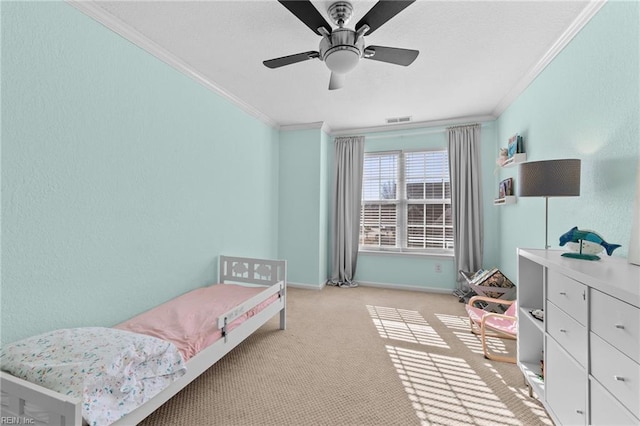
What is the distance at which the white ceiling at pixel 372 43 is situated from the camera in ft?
5.91

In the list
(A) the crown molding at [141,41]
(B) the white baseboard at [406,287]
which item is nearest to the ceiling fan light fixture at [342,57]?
(A) the crown molding at [141,41]

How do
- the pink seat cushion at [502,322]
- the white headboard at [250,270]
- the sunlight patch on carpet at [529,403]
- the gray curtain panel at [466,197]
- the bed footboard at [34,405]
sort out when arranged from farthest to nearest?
the gray curtain panel at [466,197]
the white headboard at [250,270]
the pink seat cushion at [502,322]
the sunlight patch on carpet at [529,403]
the bed footboard at [34,405]

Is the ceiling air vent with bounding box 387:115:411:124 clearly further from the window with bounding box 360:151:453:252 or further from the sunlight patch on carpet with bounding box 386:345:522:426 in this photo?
the sunlight patch on carpet with bounding box 386:345:522:426

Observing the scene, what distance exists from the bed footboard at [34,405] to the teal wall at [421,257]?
147 inches

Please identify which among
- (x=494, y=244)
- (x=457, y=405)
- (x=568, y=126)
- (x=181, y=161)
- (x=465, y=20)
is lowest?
(x=457, y=405)

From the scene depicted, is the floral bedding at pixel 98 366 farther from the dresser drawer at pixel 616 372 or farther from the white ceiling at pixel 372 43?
the white ceiling at pixel 372 43

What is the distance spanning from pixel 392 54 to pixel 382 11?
0.40m

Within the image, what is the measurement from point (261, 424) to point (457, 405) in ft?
3.93

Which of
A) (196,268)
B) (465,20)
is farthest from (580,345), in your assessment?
(196,268)

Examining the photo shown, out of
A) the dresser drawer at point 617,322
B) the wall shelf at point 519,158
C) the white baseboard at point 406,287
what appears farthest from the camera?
the white baseboard at point 406,287

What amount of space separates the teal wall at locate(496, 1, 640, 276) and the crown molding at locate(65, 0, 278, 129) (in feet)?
10.0

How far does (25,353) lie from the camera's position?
1.22 m

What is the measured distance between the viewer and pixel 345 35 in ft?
5.59

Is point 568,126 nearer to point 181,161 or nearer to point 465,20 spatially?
point 465,20
